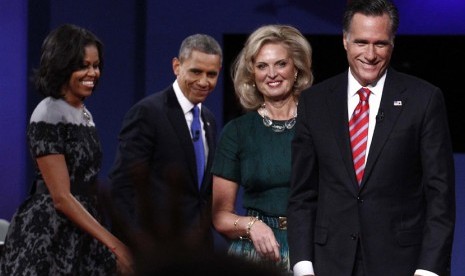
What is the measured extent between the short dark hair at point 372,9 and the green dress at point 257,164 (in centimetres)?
48

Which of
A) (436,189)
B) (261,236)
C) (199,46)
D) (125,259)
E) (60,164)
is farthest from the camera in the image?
(199,46)

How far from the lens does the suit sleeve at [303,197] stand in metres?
2.57

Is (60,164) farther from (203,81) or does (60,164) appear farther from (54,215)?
(203,81)

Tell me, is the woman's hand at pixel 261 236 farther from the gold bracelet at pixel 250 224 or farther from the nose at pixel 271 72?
the nose at pixel 271 72

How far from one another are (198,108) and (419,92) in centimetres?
165

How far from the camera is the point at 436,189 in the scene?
7.98ft

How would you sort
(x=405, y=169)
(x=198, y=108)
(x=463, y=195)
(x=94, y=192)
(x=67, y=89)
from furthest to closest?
(x=463, y=195)
(x=198, y=108)
(x=67, y=89)
(x=405, y=169)
(x=94, y=192)

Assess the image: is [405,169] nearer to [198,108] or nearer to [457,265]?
[198,108]

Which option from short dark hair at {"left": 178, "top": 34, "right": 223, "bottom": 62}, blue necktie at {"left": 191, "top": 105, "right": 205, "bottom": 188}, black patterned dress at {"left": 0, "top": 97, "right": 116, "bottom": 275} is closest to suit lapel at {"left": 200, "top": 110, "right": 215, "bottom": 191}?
blue necktie at {"left": 191, "top": 105, "right": 205, "bottom": 188}

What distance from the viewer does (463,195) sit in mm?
5816

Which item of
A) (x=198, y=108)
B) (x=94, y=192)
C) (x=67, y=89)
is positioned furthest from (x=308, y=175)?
(x=94, y=192)

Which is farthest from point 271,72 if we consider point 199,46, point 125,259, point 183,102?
point 125,259

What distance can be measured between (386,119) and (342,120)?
0.37ft

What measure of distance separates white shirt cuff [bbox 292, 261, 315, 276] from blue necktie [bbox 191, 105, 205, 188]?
122cm
